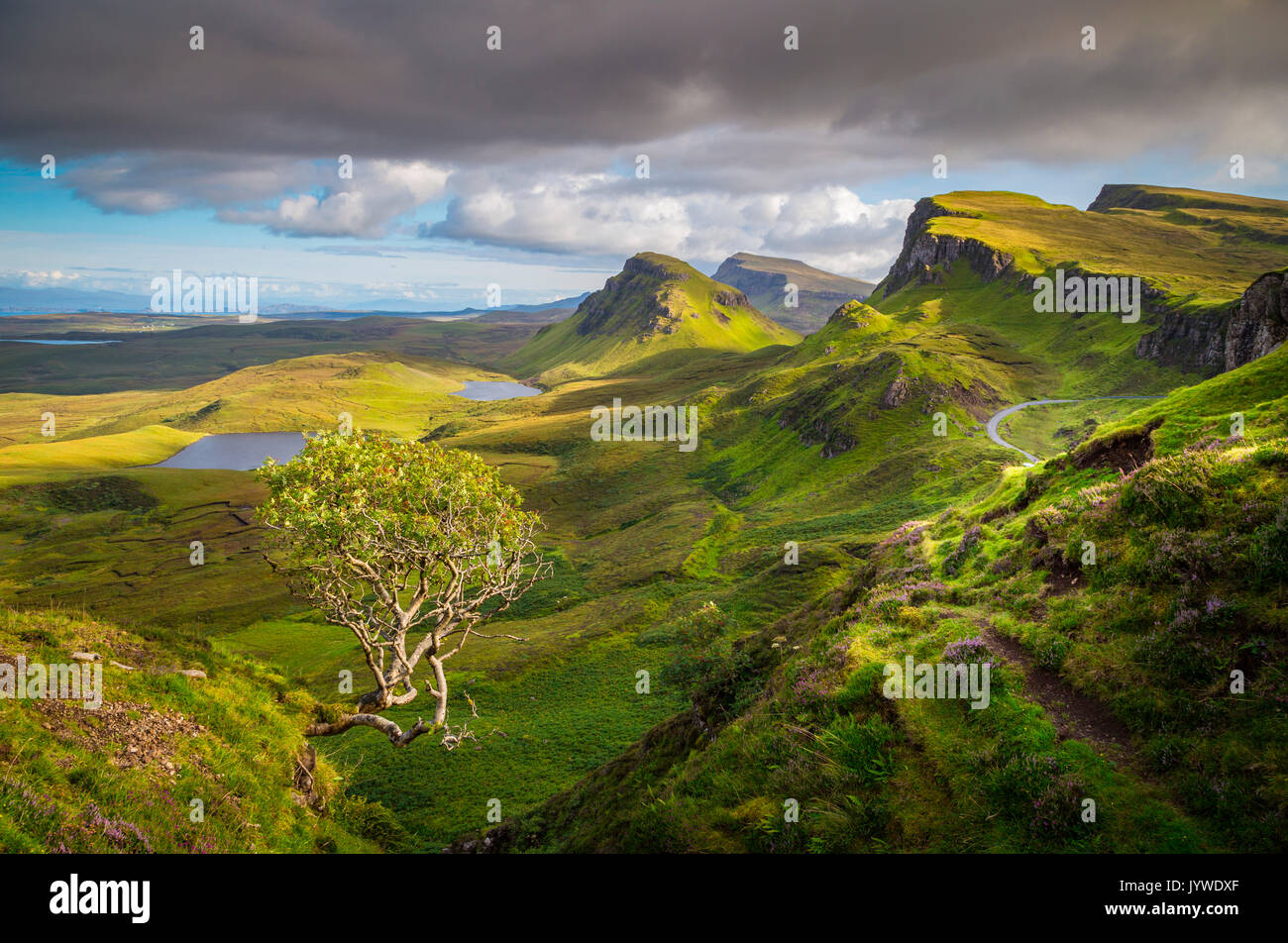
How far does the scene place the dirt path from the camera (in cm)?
1176

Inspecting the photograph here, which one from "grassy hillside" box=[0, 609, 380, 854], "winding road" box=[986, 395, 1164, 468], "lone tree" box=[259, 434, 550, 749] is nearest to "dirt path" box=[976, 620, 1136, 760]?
"lone tree" box=[259, 434, 550, 749]

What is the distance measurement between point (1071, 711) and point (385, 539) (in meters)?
22.0

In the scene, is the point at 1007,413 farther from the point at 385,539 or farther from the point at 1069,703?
the point at 385,539

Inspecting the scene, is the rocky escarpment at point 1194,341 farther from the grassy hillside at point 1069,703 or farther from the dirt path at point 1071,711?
the dirt path at point 1071,711

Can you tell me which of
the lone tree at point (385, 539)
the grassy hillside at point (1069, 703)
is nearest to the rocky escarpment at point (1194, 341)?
the grassy hillside at point (1069, 703)

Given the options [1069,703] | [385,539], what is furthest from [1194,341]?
[385,539]

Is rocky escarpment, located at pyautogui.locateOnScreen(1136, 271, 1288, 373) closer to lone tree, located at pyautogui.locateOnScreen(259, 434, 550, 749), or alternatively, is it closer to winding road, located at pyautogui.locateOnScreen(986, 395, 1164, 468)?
winding road, located at pyautogui.locateOnScreen(986, 395, 1164, 468)

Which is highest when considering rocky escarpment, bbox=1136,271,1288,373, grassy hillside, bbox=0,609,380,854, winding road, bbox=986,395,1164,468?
rocky escarpment, bbox=1136,271,1288,373

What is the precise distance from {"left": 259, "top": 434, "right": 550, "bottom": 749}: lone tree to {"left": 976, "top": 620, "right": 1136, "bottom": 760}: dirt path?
1560 centimetres
